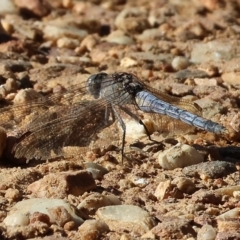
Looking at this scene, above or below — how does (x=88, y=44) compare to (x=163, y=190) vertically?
above

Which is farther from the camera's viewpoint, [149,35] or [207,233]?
[149,35]

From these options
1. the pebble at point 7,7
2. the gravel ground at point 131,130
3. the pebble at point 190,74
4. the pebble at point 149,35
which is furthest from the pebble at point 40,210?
the pebble at point 7,7

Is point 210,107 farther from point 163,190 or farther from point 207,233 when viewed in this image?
point 207,233

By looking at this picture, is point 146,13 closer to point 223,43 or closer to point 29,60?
point 223,43

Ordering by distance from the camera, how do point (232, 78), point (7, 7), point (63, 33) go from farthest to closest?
point (7, 7), point (63, 33), point (232, 78)

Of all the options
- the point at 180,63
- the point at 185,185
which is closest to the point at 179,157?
the point at 185,185

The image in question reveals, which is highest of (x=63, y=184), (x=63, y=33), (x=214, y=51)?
(x=63, y=33)

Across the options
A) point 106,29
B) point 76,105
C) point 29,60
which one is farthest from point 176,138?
point 106,29
